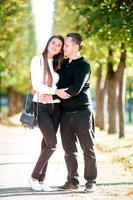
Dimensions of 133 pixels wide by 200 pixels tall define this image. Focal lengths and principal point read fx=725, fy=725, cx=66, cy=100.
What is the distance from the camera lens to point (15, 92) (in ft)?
274

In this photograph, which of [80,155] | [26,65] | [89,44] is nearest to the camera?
[80,155]

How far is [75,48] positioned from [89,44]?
56.9 ft

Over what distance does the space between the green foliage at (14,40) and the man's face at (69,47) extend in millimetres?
14275

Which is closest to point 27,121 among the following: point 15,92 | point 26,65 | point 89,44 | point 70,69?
point 70,69

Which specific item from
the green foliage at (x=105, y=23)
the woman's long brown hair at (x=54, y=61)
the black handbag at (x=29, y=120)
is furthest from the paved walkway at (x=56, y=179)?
the green foliage at (x=105, y=23)

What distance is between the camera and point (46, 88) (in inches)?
429

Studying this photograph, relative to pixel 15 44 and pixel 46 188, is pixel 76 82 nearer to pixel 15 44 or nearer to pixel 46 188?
pixel 46 188

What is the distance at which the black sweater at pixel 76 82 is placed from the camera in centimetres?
1079

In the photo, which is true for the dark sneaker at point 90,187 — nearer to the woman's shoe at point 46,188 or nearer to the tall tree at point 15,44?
the woman's shoe at point 46,188

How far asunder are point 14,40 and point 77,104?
35394 millimetres

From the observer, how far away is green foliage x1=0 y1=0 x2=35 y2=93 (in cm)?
2945

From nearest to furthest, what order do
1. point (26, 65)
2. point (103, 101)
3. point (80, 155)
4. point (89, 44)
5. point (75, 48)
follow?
1. point (75, 48)
2. point (80, 155)
3. point (89, 44)
4. point (103, 101)
5. point (26, 65)

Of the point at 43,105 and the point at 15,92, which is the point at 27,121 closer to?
the point at 43,105

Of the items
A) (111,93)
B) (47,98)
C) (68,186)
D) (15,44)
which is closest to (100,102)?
(111,93)
